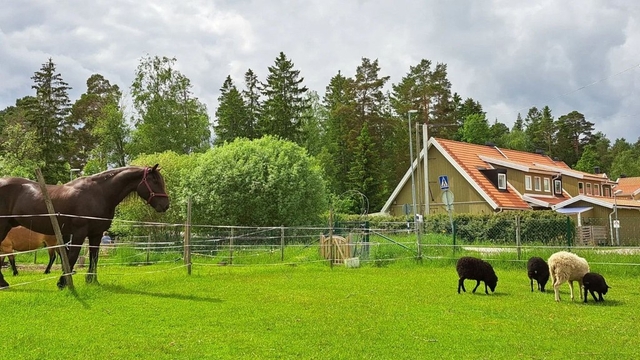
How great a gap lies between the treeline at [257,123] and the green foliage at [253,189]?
16.7 m

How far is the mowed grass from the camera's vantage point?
6.21 m

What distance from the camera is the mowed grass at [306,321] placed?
621 centimetres

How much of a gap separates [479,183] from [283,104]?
24425mm

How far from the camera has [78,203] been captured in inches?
439

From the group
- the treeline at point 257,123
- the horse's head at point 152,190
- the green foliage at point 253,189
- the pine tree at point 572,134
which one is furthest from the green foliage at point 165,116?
the pine tree at point 572,134

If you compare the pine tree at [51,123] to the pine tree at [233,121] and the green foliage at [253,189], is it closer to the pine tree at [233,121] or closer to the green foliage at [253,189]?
the pine tree at [233,121]

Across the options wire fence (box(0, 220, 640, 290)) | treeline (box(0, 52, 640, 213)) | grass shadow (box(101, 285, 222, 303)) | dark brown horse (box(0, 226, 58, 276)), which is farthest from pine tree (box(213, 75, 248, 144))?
grass shadow (box(101, 285, 222, 303))

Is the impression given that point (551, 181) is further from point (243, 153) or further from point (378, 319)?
point (378, 319)

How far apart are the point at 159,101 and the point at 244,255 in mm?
30303

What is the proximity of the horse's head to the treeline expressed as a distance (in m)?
32.9

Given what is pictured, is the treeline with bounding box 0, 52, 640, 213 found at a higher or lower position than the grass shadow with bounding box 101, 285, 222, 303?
higher

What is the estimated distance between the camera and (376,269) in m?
16.6

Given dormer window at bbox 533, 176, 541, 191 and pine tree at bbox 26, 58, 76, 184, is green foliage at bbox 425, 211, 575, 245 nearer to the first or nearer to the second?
dormer window at bbox 533, 176, 541, 191

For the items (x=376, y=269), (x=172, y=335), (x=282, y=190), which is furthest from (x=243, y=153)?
(x=172, y=335)
